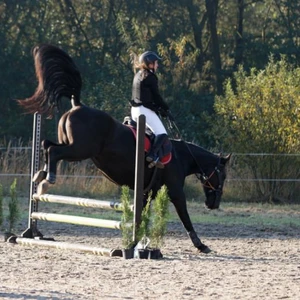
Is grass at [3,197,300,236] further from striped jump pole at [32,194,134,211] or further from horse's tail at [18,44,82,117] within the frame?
horse's tail at [18,44,82,117]

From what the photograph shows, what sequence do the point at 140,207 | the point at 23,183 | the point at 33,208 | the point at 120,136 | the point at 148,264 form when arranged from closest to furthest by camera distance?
1. the point at 148,264
2. the point at 140,207
3. the point at 120,136
4. the point at 33,208
5. the point at 23,183

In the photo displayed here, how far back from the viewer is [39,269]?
334 inches

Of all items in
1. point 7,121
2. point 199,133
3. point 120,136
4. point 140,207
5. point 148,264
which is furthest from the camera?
point 7,121

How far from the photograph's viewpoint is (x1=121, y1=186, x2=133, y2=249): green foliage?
31.7 ft

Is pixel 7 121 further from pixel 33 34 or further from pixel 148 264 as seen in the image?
pixel 148 264

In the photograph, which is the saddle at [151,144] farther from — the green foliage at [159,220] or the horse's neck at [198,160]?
the green foliage at [159,220]

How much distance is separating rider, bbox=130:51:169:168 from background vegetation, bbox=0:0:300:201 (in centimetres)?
981

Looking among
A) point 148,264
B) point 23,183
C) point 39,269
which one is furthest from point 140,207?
point 23,183

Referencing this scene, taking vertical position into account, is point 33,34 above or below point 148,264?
above

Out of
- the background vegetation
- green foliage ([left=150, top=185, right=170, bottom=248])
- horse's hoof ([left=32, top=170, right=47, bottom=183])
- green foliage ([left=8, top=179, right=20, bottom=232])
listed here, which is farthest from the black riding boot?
the background vegetation

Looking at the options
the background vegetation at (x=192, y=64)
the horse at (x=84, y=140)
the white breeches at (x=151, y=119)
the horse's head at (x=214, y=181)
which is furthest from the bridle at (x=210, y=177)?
the background vegetation at (x=192, y=64)

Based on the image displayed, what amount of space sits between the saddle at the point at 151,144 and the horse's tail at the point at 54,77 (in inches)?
28.3

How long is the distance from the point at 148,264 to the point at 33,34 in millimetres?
22095

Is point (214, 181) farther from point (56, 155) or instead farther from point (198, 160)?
point (56, 155)
